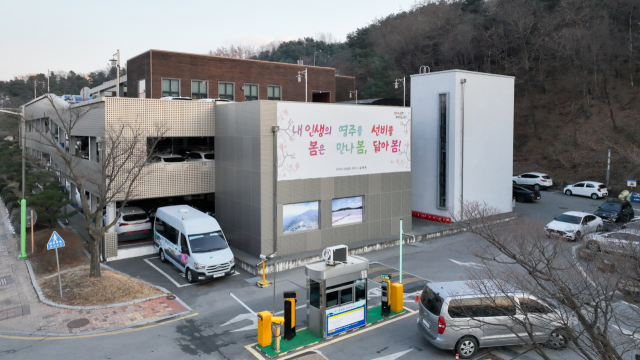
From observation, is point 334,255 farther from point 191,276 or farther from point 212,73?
point 212,73

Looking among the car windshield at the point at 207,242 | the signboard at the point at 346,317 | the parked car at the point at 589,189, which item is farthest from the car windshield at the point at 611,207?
the car windshield at the point at 207,242

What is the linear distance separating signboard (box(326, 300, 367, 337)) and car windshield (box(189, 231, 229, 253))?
658 cm

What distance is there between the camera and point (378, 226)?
891 inches

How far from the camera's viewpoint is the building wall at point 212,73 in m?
31.4

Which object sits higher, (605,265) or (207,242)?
(605,265)

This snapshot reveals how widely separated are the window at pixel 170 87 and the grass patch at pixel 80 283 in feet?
47.3

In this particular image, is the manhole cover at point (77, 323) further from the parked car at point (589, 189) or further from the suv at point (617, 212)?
the parked car at point (589, 189)

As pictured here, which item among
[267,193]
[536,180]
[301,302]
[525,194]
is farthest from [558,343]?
[536,180]

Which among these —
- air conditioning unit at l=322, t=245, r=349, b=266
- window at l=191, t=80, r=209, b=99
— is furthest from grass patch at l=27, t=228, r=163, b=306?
window at l=191, t=80, r=209, b=99

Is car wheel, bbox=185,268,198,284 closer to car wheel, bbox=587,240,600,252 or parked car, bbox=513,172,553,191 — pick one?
car wheel, bbox=587,240,600,252

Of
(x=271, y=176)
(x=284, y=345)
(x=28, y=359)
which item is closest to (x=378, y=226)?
(x=271, y=176)

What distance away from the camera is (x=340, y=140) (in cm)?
2088

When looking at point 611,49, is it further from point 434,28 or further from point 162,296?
point 162,296

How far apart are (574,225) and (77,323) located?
70.8 ft
